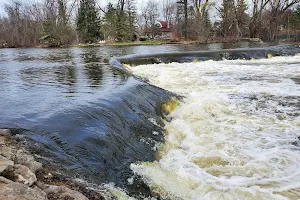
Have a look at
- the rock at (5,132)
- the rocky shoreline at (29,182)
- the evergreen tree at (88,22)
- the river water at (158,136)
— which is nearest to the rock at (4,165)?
the rocky shoreline at (29,182)

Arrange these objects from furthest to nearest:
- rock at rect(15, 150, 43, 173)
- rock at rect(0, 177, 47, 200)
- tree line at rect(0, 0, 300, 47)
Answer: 1. tree line at rect(0, 0, 300, 47)
2. rock at rect(15, 150, 43, 173)
3. rock at rect(0, 177, 47, 200)

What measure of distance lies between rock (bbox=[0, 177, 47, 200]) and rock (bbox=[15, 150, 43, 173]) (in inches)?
22.1

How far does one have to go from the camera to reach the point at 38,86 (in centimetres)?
770

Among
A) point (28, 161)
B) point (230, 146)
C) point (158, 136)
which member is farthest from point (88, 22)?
point (28, 161)

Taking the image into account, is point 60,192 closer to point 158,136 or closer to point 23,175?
point 23,175

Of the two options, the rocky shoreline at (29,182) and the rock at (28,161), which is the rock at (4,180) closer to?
the rocky shoreline at (29,182)

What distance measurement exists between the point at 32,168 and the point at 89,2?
45.2 m

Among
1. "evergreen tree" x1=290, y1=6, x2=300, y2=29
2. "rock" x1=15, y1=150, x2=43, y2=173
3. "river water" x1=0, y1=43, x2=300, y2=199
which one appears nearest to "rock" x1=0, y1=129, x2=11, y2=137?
"river water" x1=0, y1=43, x2=300, y2=199

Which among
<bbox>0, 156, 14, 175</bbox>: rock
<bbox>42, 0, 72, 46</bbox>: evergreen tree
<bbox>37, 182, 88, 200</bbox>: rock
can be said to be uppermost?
<bbox>42, 0, 72, 46</bbox>: evergreen tree

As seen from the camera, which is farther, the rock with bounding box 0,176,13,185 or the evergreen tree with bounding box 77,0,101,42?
the evergreen tree with bounding box 77,0,101,42

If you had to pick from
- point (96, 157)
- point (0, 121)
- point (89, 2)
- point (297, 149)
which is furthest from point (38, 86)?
point (89, 2)

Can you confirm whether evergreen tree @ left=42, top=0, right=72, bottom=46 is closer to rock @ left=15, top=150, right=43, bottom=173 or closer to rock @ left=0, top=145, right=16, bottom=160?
rock @ left=0, top=145, right=16, bottom=160

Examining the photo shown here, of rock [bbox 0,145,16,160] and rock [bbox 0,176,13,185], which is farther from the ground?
rock [bbox 0,176,13,185]

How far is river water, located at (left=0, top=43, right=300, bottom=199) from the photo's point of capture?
140 inches
